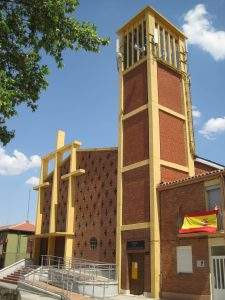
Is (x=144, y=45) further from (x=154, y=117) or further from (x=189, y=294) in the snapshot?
(x=189, y=294)

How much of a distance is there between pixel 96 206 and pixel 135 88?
1003cm

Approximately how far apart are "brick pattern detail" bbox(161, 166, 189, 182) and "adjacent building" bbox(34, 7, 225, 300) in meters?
0.08

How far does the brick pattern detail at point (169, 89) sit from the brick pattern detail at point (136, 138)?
2197mm

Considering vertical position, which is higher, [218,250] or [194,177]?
[194,177]

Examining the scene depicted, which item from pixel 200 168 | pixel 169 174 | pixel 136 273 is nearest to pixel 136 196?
pixel 169 174

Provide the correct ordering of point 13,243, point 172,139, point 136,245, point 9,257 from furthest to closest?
point 13,243
point 9,257
point 172,139
point 136,245

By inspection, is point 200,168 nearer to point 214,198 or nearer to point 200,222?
point 214,198

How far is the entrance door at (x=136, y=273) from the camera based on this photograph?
24734 mm

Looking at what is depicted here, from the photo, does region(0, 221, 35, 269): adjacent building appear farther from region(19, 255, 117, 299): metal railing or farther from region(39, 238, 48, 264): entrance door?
region(19, 255, 117, 299): metal railing

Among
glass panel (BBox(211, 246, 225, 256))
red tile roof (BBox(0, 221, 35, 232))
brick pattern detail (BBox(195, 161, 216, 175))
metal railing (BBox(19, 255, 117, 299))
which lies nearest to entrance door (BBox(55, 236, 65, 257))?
metal railing (BBox(19, 255, 117, 299))

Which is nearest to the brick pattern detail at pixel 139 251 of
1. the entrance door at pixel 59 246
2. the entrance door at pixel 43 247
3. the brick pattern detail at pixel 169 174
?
the brick pattern detail at pixel 169 174

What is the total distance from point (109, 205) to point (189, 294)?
10.3 m

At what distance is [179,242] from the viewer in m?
23.1

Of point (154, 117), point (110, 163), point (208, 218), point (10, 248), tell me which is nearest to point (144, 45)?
point (154, 117)
